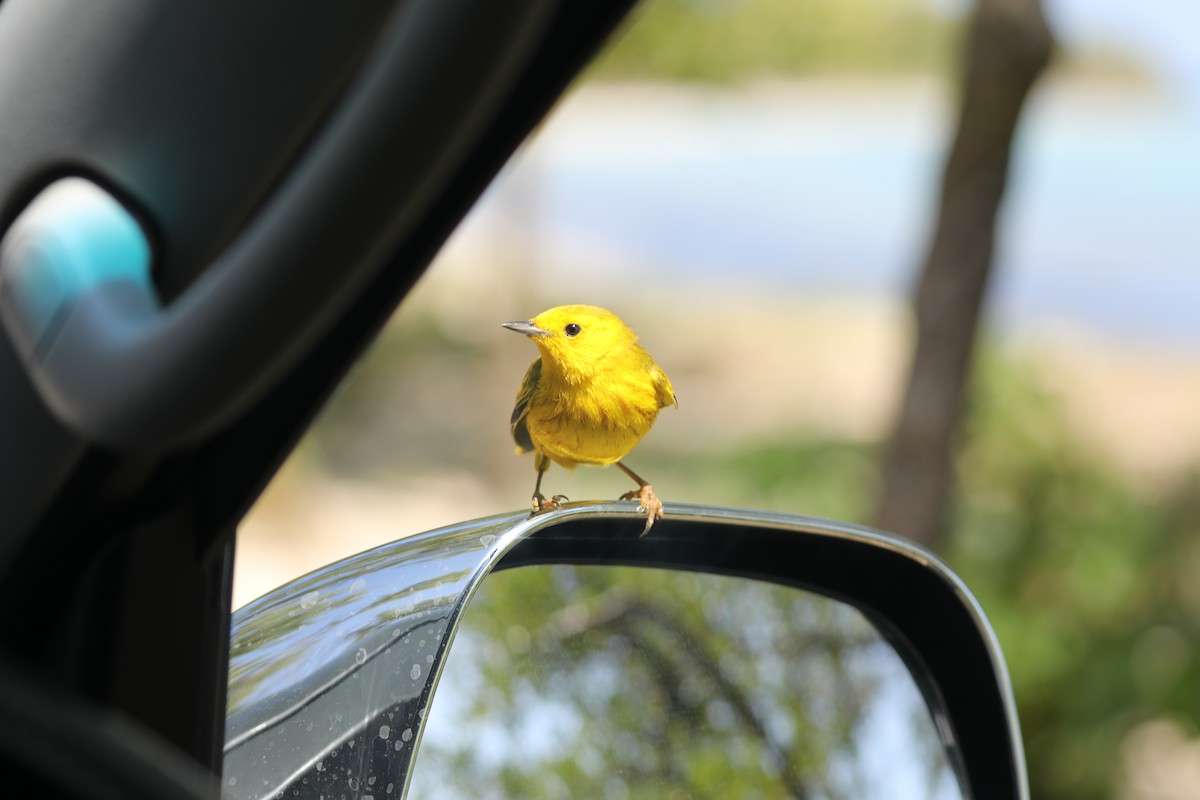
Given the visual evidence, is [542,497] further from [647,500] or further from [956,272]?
[956,272]

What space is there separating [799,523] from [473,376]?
12.3 metres

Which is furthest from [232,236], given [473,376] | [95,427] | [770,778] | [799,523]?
[473,376]

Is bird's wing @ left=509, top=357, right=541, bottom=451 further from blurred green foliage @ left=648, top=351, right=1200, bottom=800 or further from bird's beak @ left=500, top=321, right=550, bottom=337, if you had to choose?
blurred green foliage @ left=648, top=351, right=1200, bottom=800

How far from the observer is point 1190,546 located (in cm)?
668

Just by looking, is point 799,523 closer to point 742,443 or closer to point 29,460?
point 29,460

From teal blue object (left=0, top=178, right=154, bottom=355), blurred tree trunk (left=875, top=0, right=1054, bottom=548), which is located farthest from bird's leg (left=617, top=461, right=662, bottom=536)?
blurred tree trunk (left=875, top=0, right=1054, bottom=548)

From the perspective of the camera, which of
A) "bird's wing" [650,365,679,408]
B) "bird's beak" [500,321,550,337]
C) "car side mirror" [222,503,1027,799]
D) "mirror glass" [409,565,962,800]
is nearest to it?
"car side mirror" [222,503,1027,799]

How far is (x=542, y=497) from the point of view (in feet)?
5.15

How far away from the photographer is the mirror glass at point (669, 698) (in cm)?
164

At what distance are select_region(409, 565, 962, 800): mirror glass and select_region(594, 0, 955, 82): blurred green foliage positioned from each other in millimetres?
6261

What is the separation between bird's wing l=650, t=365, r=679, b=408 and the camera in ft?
4.90

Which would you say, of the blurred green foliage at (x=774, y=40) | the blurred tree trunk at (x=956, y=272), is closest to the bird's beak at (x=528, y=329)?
the blurred tree trunk at (x=956, y=272)

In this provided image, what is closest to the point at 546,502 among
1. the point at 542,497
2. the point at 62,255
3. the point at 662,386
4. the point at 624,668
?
the point at 542,497

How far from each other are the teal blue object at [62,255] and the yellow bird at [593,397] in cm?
56
